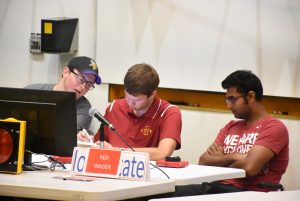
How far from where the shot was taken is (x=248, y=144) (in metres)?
4.78

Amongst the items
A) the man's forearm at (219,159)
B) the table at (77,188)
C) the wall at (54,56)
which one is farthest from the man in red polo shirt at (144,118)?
the table at (77,188)

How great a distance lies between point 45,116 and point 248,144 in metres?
1.70

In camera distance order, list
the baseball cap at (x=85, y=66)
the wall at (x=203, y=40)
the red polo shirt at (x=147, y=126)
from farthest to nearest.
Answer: the wall at (x=203, y=40)
the baseball cap at (x=85, y=66)
the red polo shirt at (x=147, y=126)

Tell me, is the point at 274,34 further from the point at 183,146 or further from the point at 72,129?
the point at 72,129

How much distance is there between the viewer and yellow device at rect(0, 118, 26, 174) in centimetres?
361

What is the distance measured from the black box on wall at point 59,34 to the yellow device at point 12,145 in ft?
9.36

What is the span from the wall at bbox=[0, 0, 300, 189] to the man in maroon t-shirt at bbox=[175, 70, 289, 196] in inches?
30.3

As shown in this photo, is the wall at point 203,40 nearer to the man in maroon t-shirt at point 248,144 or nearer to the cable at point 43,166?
the man in maroon t-shirt at point 248,144

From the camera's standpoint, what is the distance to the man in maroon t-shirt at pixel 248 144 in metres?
4.62

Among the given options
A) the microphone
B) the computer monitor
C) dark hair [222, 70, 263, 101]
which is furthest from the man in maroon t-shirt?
the computer monitor

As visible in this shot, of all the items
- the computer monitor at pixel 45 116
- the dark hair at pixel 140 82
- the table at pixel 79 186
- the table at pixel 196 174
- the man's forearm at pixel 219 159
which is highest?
the dark hair at pixel 140 82

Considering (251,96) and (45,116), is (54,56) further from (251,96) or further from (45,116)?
(45,116)

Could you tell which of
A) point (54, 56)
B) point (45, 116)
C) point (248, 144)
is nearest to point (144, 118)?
point (248, 144)

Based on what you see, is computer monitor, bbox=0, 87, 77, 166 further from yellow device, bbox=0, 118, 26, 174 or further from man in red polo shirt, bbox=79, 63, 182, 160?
man in red polo shirt, bbox=79, 63, 182, 160
